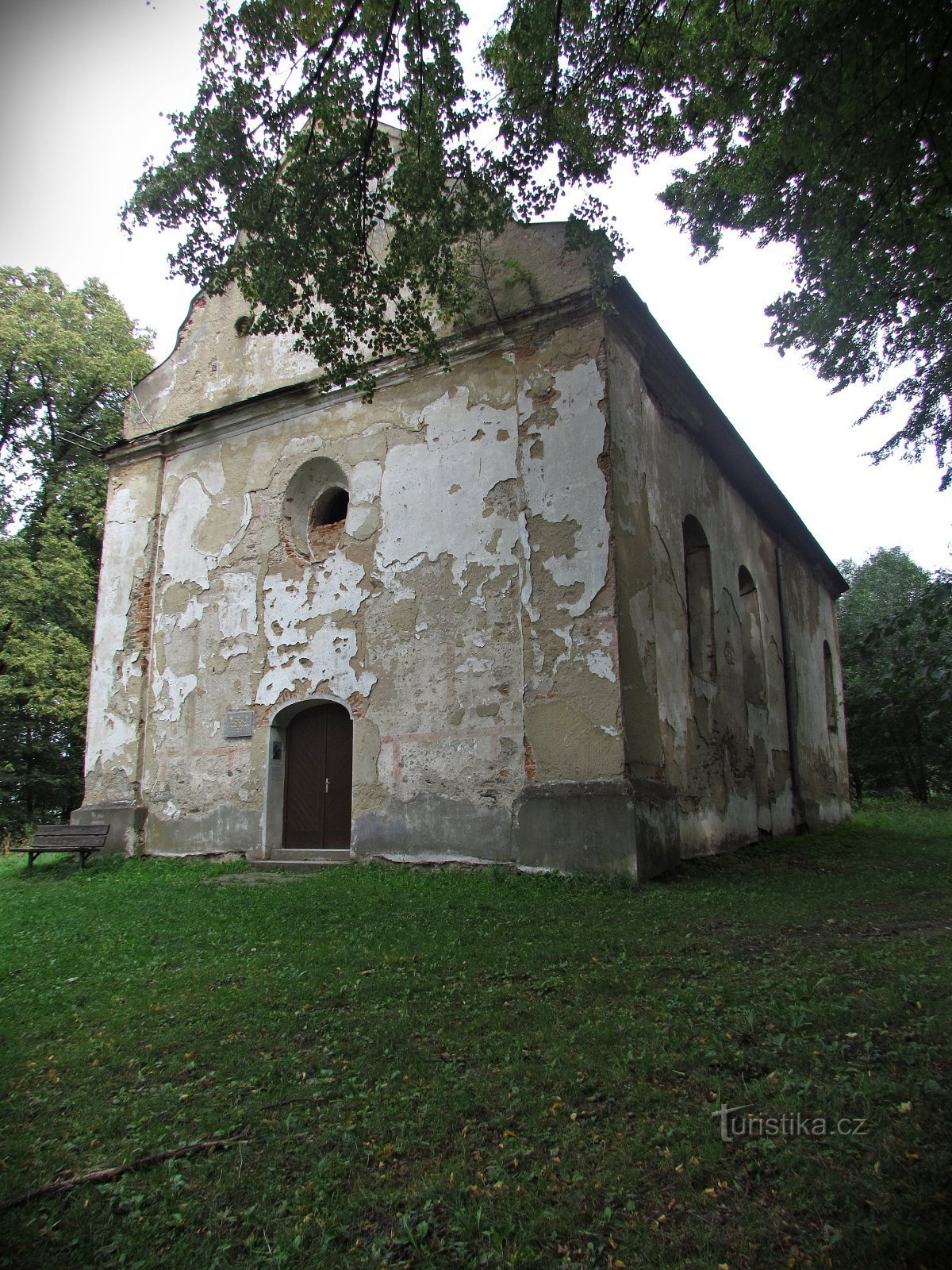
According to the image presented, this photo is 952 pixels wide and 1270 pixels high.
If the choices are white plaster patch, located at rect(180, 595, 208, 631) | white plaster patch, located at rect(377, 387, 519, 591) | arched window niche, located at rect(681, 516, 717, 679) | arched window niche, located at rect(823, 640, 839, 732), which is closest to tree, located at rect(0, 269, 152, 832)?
white plaster patch, located at rect(180, 595, 208, 631)

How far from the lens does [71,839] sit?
10789 millimetres

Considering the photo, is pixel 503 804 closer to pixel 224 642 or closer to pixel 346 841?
pixel 346 841

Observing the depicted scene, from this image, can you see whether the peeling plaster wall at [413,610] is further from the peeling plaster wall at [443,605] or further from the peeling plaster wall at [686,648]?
the peeling plaster wall at [686,648]

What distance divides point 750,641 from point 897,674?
7.39 m

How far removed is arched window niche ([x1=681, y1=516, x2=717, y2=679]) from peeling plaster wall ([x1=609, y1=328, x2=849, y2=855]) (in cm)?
18

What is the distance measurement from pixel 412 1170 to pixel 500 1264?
559mm

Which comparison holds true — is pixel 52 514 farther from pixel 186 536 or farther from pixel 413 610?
pixel 413 610

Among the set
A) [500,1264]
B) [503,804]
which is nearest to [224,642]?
[503,804]

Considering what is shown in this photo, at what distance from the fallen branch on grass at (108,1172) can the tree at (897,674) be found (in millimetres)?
5173

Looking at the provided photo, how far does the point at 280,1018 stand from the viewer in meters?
4.17

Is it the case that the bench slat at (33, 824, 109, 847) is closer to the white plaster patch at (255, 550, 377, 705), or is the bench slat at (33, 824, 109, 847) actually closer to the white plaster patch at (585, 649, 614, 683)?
the white plaster patch at (255, 550, 377, 705)

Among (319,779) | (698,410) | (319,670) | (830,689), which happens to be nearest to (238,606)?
(319,670)

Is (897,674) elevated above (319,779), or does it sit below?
above

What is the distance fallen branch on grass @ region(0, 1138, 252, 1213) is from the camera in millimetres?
2654
